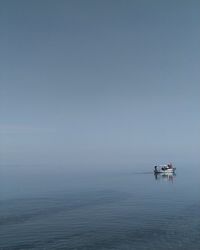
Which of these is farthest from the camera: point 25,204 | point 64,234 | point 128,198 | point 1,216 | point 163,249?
point 128,198

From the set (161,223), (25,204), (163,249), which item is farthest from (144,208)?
(163,249)

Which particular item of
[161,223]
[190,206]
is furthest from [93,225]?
[190,206]

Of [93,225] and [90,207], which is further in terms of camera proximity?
[90,207]

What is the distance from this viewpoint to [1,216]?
81.3 m

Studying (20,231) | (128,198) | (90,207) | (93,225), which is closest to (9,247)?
(20,231)

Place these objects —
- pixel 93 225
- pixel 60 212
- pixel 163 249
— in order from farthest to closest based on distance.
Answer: pixel 60 212 → pixel 93 225 → pixel 163 249

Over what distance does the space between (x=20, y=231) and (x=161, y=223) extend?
28.8 metres

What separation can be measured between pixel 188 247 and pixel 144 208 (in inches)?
1601

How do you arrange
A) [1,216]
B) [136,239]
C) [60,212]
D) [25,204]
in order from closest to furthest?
[136,239] → [1,216] → [60,212] → [25,204]

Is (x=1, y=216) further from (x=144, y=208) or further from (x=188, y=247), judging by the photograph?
(x=188, y=247)

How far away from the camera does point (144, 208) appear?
93.9 meters

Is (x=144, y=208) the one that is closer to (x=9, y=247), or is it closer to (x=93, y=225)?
(x=93, y=225)

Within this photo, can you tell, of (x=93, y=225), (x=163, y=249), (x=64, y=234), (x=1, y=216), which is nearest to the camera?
(x=163, y=249)

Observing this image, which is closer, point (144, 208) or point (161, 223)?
point (161, 223)
